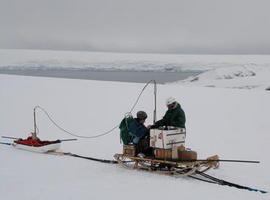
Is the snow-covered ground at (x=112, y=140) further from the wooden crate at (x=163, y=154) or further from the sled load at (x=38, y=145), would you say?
the wooden crate at (x=163, y=154)

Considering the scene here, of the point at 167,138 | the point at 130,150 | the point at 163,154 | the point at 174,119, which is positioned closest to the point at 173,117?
the point at 174,119

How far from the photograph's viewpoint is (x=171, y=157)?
6957mm

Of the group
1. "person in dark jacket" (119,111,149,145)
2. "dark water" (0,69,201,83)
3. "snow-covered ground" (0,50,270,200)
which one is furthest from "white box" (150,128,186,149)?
"dark water" (0,69,201,83)

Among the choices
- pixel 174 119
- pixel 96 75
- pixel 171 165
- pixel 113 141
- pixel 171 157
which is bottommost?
pixel 113 141

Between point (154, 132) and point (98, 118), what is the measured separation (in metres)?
7.10

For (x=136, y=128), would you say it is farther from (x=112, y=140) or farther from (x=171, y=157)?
(x=112, y=140)

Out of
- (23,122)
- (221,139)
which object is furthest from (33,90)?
(221,139)

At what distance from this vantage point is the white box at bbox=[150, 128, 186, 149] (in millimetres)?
6988

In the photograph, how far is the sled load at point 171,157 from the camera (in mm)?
6875

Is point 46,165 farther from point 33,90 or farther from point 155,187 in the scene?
point 33,90

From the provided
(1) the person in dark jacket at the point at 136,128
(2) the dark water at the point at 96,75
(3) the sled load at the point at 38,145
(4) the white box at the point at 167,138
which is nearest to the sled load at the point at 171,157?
(4) the white box at the point at 167,138

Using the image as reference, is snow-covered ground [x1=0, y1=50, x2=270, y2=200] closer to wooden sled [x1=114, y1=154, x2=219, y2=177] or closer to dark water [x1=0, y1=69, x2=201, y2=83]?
wooden sled [x1=114, y1=154, x2=219, y2=177]

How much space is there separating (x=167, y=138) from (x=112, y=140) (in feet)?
12.9

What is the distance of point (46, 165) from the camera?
7.81 m
